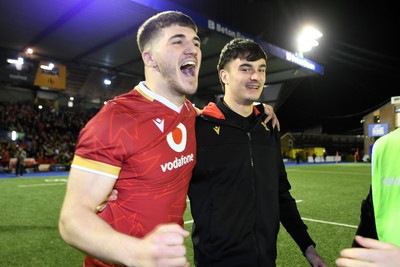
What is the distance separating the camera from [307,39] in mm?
22047

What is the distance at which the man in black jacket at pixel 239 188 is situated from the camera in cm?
186

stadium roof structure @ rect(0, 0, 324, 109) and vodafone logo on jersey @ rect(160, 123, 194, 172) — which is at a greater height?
stadium roof structure @ rect(0, 0, 324, 109)

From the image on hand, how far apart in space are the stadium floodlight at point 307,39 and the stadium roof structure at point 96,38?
0.90m

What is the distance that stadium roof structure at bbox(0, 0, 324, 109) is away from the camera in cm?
1349

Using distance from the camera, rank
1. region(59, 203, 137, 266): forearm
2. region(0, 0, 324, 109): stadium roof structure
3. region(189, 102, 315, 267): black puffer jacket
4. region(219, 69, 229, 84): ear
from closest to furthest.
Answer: region(59, 203, 137, 266): forearm, region(189, 102, 315, 267): black puffer jacket, region(219, 69, 229, 84): ear, region(0, 0, 324, 109): stadium roof structure

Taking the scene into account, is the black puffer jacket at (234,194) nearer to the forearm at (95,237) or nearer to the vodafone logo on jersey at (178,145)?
the vodafone logo on jersey at (178,145)

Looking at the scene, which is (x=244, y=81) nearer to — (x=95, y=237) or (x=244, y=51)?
(x=244, y=51)

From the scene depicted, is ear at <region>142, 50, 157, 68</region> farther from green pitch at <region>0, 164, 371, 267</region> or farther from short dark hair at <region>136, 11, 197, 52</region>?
green pitch at <region>0, 164, 371, 267</region>

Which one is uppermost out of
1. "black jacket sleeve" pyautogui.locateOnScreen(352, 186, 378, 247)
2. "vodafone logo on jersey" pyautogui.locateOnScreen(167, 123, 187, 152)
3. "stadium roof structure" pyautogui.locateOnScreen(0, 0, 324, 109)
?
"stadium roof structure" pyautogui.locateOnScreen(0, 0, 324, 109)

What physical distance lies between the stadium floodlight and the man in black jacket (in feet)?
68.2

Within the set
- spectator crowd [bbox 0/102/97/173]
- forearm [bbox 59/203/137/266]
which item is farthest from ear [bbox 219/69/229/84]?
spectator crowd [bbox 0/102/97/173]

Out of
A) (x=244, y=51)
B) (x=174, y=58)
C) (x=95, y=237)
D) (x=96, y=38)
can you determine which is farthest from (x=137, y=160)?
(x=96, y=38)

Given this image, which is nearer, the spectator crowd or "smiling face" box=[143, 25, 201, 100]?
Result: "smiling face" box=[143, 25, 201, 100]

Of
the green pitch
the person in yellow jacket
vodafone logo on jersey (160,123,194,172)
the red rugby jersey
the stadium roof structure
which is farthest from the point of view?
the stadium roof structure
